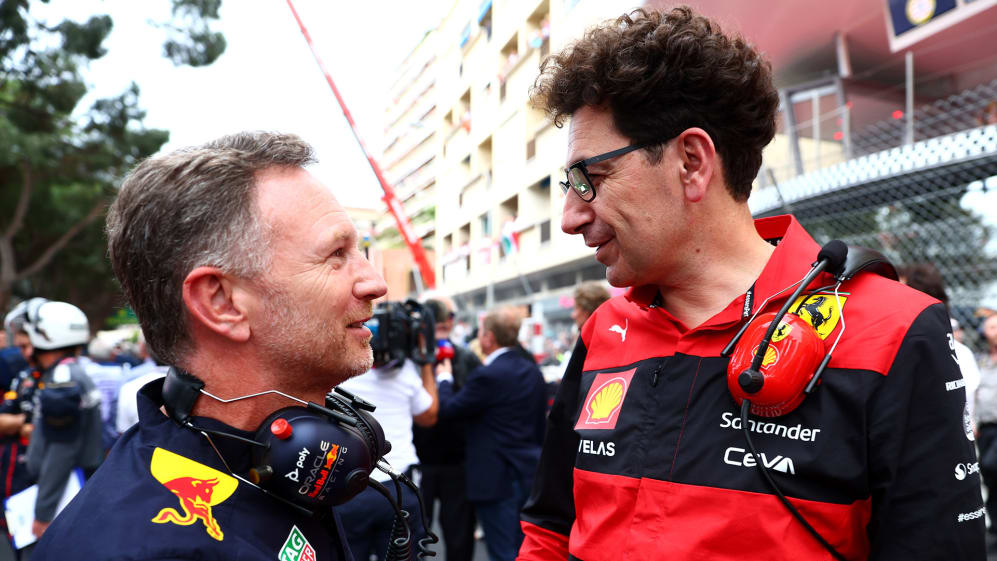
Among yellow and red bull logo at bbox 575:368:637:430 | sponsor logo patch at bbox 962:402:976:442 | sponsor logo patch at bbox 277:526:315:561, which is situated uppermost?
sponsor logo patch at bbox 277:526:315:561

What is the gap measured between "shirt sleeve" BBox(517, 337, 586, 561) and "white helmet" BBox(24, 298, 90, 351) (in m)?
3.37

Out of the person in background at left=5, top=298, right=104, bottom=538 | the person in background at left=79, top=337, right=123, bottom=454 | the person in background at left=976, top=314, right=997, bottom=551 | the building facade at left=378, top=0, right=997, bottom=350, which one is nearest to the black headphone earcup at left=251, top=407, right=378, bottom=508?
the building facade at left=378, top=0, right=997, bottom=350

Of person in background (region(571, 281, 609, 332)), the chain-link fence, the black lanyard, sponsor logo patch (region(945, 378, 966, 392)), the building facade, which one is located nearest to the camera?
sponsor logo patch (region(945, 378, 966, 392))

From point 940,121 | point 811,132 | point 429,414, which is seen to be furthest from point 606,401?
point 811,132

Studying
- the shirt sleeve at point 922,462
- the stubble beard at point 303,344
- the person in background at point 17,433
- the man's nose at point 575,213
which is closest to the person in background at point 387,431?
the person in background at point 17,433

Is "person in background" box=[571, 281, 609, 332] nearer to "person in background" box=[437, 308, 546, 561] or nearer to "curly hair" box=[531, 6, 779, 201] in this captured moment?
"person in background" box=[437, 308, 546, 561]

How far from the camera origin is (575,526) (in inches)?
70.3

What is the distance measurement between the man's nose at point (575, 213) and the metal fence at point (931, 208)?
185 inches

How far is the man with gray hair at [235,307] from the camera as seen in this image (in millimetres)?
1276

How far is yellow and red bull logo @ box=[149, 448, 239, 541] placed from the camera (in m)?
1.16

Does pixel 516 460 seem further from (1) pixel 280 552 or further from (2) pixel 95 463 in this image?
(1) pixel 280 552

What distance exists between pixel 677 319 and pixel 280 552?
988 mm

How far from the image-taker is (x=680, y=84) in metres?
1.71

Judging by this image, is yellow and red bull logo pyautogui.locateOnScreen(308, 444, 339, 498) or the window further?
the window
